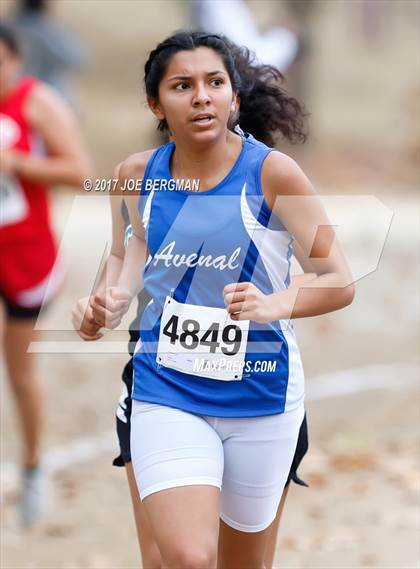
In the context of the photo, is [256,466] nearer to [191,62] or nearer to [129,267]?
[129,267]

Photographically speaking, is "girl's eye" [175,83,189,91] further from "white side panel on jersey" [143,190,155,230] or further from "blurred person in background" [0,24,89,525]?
"blurred person in background" [0,24,89,525]

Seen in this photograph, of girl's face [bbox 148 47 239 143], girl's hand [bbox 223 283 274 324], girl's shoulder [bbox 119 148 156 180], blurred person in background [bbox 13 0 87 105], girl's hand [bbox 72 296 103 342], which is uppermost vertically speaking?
girl's face [bbox 148 47 239 143]

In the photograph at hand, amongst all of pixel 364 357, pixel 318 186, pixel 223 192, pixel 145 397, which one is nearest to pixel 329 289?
pixel 223 192

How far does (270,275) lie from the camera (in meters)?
3.04

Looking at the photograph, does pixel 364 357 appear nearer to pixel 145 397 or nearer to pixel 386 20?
pixel 145 397

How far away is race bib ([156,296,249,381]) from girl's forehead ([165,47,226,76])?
0.57m

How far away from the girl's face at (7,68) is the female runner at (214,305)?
198cm

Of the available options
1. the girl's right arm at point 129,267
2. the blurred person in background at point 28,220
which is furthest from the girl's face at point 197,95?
the blurred person in background at point 28,220

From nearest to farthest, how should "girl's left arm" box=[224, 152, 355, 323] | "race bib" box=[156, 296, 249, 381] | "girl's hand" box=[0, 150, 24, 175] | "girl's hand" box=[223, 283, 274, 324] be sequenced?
"girl's hand" box=[223, 283, 274, 324] < "girl's left arm" box=[224, 152, 355, 323] < "race bib" box=[156, 296, 249, 381] < "girl's hand" box=[0, 150, 24, 175]

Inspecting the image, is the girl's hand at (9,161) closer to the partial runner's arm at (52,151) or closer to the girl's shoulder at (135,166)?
the partial runner's arm at (52,151)

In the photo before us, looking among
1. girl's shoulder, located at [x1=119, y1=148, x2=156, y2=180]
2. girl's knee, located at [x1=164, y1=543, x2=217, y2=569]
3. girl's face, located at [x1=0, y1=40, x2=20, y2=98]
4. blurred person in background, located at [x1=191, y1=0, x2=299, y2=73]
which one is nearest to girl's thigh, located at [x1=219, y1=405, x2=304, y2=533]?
girl's knee, located at [x1=164, y1=543, x2=217, y2=569]

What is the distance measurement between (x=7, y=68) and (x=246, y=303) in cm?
266

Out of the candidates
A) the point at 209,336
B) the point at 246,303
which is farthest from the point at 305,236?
the point at 209,336

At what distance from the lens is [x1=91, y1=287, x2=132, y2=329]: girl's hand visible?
3080 millimetres
